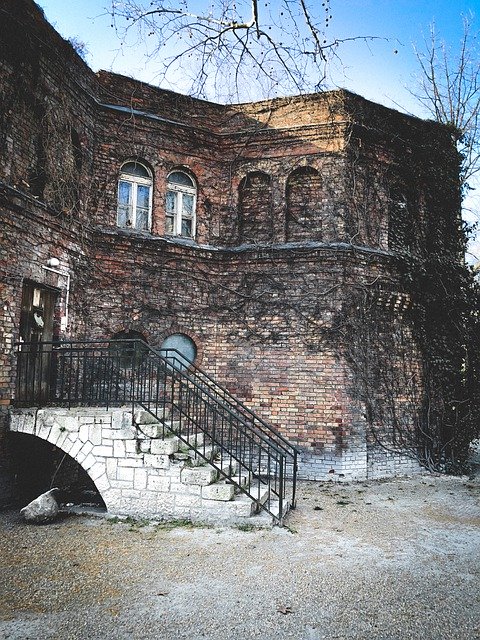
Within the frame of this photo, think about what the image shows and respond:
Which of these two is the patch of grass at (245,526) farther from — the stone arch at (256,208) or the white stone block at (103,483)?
the stone arch at (256,208)

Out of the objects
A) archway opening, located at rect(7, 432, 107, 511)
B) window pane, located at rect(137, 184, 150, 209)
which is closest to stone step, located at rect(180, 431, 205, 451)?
archway opening, located at rect(7, 432, 107, 511)

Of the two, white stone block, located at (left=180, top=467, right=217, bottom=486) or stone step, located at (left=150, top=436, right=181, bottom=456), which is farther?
stone step, located at (left=150, top=436, right=181, bottom=456)

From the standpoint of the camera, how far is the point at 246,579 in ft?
17.3

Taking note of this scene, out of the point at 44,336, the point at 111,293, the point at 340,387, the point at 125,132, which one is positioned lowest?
the point at 340,387

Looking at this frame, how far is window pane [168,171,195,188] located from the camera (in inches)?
471

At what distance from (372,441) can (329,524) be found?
385cm

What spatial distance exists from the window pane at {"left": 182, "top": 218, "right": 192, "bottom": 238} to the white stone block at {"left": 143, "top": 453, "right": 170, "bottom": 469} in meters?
6.09

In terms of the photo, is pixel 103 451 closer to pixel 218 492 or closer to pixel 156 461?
pixel 156 461

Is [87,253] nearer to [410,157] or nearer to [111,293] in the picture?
[111,293]

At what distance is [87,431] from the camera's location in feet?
24.6

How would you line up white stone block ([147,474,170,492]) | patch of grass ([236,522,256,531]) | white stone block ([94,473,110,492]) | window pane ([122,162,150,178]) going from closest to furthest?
patch of grass ([236,522,256,531]) < white stone block ([147,474,170,492]) < white stone block ([94,473,110,492]) < window pane ([122,162,150,178])

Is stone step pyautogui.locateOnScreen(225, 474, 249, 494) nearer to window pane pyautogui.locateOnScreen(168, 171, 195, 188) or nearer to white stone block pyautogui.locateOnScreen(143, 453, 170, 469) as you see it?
white stone block pyautogui.locateOnScreen(143, 453, 170, 469)

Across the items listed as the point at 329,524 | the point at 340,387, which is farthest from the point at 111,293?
the point at 329,524

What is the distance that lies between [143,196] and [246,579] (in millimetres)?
8597
